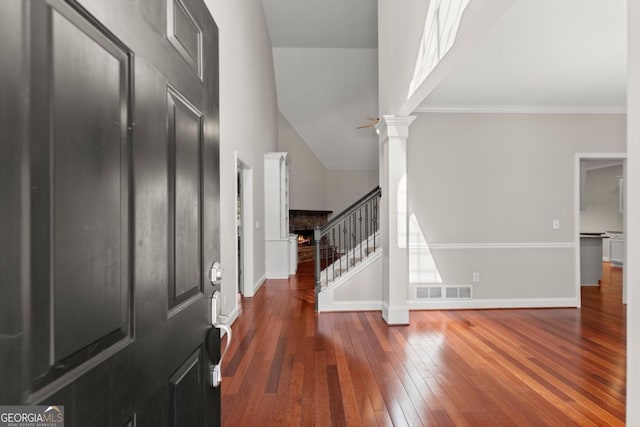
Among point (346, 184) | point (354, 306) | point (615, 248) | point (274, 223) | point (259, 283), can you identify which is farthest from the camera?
point (346, 184)

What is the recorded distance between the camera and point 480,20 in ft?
6.18

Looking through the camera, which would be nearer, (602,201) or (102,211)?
(102,211)

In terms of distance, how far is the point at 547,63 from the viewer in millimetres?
3498

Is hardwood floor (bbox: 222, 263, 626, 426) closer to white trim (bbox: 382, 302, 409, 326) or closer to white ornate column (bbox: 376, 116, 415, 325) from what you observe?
white trim (bbox: 382, 302, 409, 326)

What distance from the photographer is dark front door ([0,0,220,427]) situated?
1.64 ft

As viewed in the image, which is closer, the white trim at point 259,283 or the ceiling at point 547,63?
the ceiling at point 547,63

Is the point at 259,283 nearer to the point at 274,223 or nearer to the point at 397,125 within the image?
the point at 274,223

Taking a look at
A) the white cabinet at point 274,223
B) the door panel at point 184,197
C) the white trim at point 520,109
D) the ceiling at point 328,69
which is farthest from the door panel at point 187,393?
the ceiling at point 328,69

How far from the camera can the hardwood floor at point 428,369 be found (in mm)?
2258

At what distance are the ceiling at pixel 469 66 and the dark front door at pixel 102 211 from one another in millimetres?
2870

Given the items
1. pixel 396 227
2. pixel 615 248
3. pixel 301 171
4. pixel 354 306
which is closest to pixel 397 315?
pixel 354 306

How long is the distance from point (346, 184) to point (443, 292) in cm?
704

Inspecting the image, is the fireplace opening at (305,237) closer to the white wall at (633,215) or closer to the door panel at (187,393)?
the door panel at (187,393)

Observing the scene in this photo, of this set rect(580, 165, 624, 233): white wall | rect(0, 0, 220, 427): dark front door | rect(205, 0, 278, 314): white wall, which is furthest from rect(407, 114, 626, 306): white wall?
rect(580, 165, 624, 233): white wall
